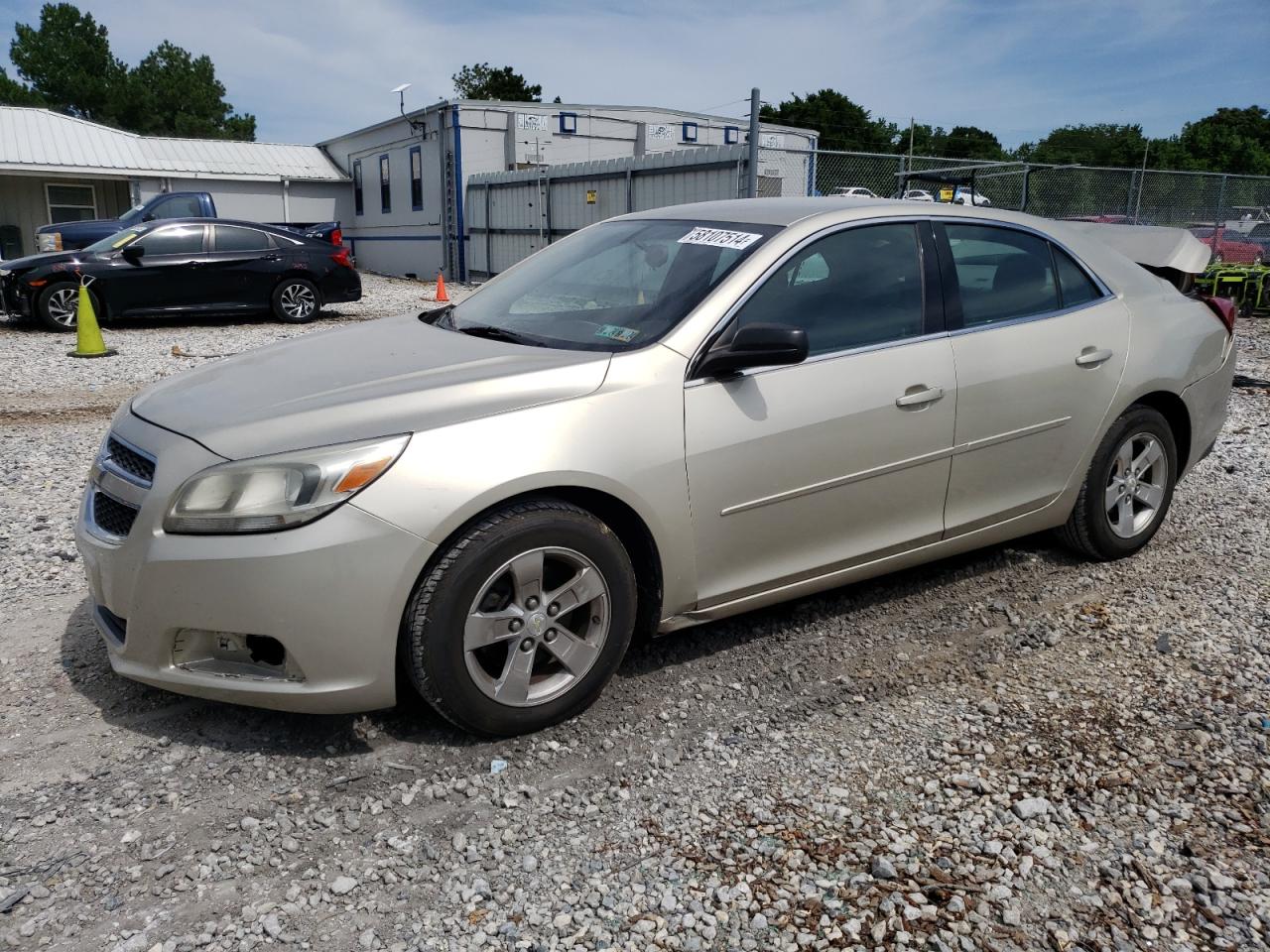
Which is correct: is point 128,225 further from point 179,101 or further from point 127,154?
point 179,101

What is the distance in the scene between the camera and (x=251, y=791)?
2814mm

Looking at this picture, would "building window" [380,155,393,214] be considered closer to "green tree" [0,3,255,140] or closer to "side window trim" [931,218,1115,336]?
"side window trim" [931,218,1115,336]

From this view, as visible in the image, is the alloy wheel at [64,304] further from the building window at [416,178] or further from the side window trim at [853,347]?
the building window at [416,178]

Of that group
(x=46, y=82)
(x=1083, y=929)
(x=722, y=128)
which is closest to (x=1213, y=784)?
(x=1083, y=929)

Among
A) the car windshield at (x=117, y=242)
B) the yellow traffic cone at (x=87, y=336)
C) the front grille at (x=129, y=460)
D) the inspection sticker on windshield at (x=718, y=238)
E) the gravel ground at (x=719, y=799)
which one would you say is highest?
the inspection sticker on windshield at (x=718, y=238)

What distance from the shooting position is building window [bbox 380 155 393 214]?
2986cm

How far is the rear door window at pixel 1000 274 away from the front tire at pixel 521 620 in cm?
186

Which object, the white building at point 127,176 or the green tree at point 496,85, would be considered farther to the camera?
the green tree at point 496,85

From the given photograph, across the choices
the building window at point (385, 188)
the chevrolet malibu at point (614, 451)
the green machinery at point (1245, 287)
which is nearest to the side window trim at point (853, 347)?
the chevrolet malibu at point (614, 451)

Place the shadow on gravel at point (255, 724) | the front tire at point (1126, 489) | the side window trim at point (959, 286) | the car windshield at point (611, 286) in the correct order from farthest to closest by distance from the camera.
Answer: the front tire at point (1126, 489) < the side window trim at point (959, 286) < the car windshield at point (611, 286) < the shadow on gravel at point (255, 724)

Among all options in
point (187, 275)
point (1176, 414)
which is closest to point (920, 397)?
point (1176, 414)

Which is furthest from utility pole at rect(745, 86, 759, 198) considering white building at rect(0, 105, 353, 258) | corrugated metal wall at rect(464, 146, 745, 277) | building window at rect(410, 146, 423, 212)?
white building at rect(0, 105, 353, 258)

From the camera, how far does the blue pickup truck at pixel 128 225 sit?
16.7 m

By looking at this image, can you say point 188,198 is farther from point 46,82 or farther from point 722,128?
point 46,82
